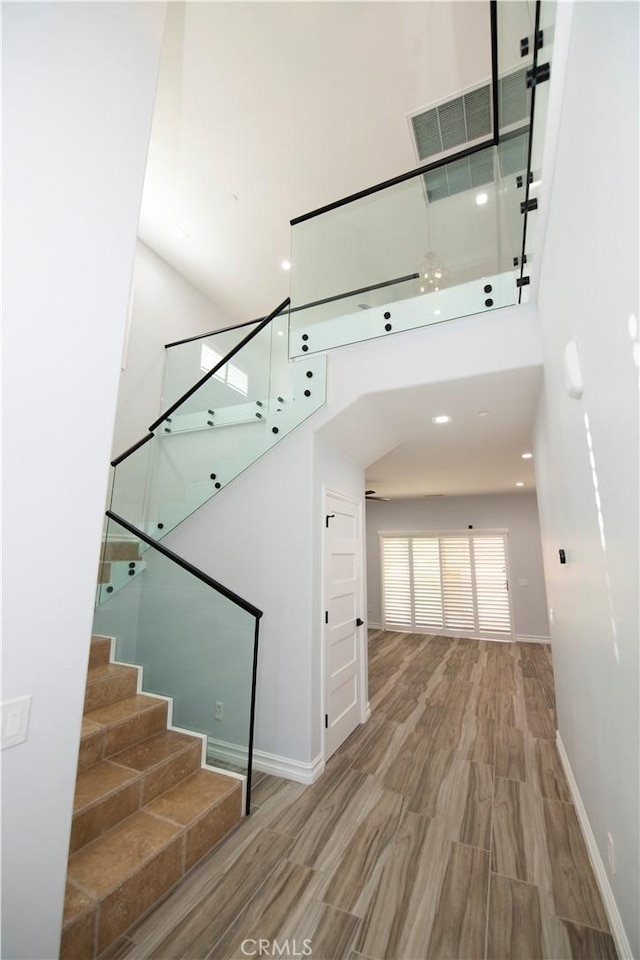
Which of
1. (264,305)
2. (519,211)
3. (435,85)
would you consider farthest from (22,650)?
(264,305)

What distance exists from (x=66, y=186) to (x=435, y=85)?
129 inches

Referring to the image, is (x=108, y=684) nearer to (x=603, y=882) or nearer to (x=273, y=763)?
(x=273, y=763)

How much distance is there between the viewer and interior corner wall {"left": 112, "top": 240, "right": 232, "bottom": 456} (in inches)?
178

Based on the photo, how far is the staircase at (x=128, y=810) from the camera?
1.67 metres

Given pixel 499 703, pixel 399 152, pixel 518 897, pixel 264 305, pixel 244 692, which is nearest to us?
pixel 518 897

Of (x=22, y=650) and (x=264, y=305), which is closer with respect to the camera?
(x=22, y=650)

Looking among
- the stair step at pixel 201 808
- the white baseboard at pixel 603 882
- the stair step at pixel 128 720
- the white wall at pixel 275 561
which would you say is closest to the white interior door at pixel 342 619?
the white wall at pixel 275 561

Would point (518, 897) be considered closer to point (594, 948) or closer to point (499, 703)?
point (594, 948)

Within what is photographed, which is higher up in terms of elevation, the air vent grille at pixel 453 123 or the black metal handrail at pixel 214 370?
the air vent grille at pixel 453 123

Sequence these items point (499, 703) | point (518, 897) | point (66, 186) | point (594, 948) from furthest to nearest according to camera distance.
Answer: point (499, 703) < point (518, 897) < point (594, 948) < point (66, 186)

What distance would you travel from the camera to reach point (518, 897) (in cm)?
192

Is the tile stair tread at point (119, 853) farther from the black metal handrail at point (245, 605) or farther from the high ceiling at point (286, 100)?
the high ceiling at point (286, 100)

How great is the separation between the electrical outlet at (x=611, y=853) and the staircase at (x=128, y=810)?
1.94 m

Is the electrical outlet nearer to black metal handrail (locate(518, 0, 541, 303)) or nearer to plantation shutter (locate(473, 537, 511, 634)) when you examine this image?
black metal handrail (locate(518, 0, 541, 303))
